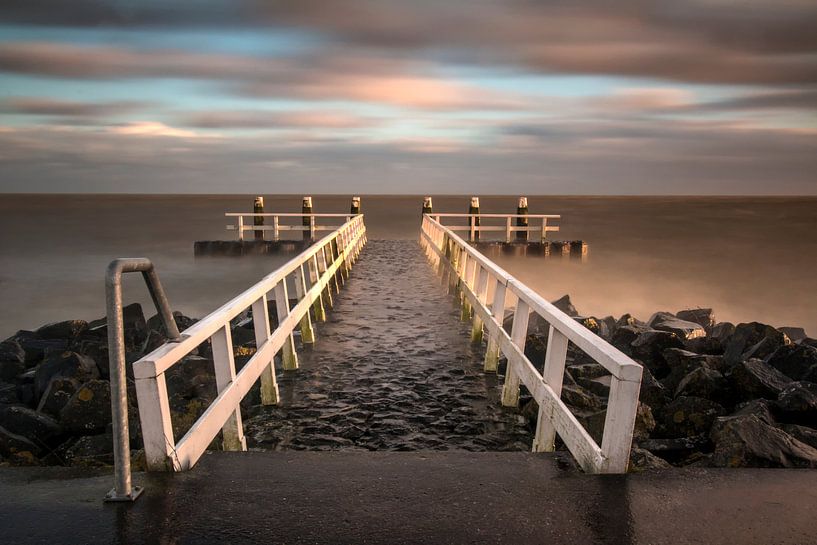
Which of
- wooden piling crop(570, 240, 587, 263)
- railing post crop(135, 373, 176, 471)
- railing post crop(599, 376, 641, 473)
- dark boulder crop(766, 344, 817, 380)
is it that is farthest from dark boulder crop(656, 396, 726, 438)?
wooden piling crop(570, 240, 587, 263)

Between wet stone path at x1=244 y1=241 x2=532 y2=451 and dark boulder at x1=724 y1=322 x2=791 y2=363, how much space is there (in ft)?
14.4

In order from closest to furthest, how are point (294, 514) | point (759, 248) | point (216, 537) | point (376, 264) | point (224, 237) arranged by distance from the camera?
point (216, 537) → point (294, 514) → point (376, 264) → point (759, 248) → point (224, 237)

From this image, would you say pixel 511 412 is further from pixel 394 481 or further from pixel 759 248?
pixel 759 248

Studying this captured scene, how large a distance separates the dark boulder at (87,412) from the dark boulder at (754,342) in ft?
28.8

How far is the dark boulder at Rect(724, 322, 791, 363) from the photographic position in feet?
32.5

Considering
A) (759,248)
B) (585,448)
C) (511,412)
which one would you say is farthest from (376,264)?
(759,248)

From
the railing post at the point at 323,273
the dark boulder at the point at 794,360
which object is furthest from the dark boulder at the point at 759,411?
the railing post at the point at 323,273

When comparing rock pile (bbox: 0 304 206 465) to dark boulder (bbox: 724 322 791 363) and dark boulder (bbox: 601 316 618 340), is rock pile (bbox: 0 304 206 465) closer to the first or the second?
dark boulder (bbox: 601 316 618 340)

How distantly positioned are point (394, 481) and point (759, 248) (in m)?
47.5

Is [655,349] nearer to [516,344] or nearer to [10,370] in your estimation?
[516,344]

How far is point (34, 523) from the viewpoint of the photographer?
302 centimetres

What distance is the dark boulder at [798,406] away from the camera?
6344 millimetres

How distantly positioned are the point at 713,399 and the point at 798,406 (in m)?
0.91

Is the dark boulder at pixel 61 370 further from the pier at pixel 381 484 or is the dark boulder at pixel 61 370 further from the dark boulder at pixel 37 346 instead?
the pier at pixel 381 484
